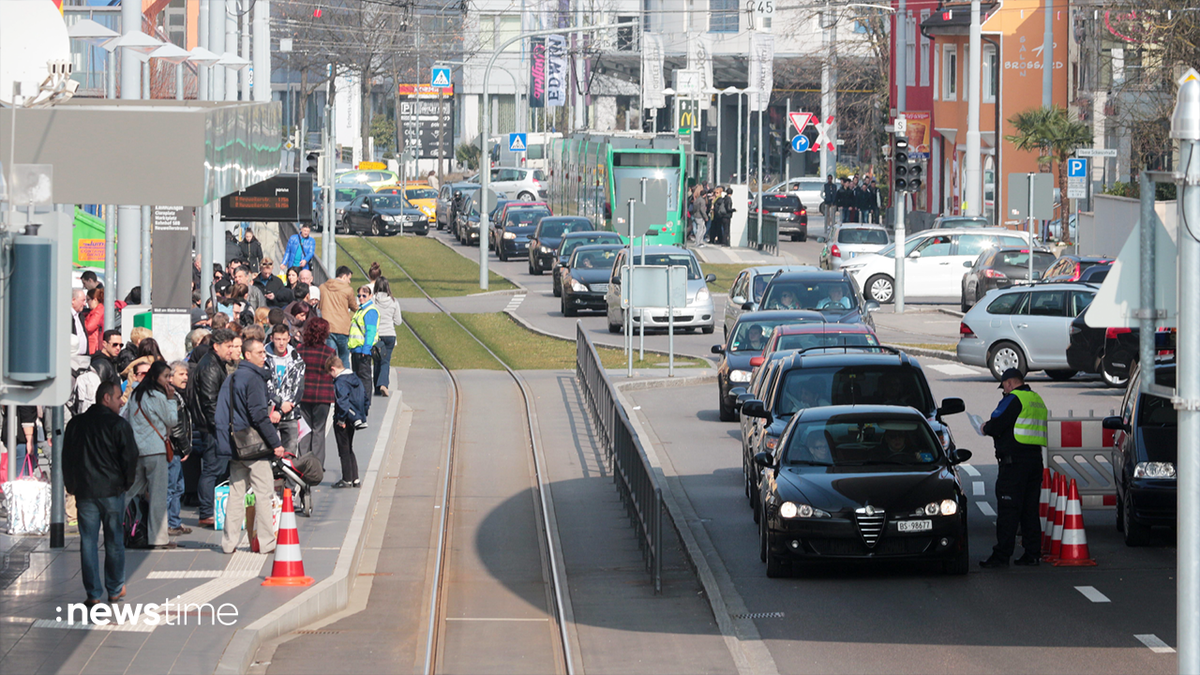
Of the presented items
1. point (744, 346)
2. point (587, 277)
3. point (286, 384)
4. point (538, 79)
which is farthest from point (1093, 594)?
point (538, 79)

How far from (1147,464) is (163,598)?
314 inches

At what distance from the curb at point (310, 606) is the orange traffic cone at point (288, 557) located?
169mm

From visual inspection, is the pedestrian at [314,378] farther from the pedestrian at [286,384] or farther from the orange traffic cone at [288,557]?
the orange traffic cone at [288,557]

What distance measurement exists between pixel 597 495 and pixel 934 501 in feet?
18.4

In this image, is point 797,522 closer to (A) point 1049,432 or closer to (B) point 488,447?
(A) point 1049,432

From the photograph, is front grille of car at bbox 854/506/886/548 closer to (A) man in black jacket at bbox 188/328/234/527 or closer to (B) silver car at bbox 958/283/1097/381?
(A) man in black jacket at bbox 188/328/234/527

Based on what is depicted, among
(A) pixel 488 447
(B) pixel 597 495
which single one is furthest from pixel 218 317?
(A) pixel 488 447

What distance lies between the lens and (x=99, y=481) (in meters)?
10.8

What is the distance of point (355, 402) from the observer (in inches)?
634

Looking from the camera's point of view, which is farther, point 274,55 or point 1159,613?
point 274,55

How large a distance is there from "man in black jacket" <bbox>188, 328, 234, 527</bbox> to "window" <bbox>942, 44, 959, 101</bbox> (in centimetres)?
4791

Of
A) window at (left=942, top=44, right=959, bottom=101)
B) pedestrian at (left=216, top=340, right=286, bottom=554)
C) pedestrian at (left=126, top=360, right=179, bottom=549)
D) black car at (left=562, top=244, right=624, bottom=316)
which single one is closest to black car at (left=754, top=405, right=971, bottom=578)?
pedestrian at (left=216, top=340, right=286, bottom=554)

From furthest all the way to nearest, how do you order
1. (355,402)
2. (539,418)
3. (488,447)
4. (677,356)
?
(677,356) → (539,418) → (488,447) → (355,402)

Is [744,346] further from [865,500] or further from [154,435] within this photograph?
[154,435]
